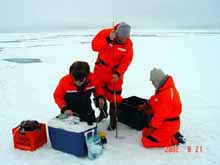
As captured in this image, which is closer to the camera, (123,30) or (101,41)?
(123,30)

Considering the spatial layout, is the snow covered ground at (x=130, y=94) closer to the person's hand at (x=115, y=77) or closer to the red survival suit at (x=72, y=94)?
the red survival suit at (x=72, y=94)

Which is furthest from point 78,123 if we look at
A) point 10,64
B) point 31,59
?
point 31,59

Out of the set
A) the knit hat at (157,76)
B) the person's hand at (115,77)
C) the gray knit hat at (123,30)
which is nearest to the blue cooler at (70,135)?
the person's hand at (115,77)

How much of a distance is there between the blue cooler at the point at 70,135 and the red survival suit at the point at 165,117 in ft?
2.06

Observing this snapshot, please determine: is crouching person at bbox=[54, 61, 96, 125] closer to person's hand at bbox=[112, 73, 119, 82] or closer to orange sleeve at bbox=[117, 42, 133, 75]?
person's hand at bbox=[112, 73, 119, 82]

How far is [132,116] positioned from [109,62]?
72 centimetres

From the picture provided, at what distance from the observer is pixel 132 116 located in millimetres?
3449

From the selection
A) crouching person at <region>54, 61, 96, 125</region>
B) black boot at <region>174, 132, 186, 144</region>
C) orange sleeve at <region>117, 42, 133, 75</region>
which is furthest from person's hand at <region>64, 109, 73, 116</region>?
black boot at <region>174, 132, 186, 144</region>

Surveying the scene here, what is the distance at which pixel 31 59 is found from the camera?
9.07 metres

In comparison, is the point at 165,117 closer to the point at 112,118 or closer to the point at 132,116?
the point at 132,116

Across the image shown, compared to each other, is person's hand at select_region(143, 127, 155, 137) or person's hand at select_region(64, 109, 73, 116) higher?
person's hand at select_region(64, 109, 73, 116)

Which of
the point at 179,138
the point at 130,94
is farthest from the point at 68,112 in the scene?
the point at 130,94

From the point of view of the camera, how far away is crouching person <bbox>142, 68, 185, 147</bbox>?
2848 mm

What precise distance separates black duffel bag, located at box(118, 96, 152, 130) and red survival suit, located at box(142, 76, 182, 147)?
14.1 inches
